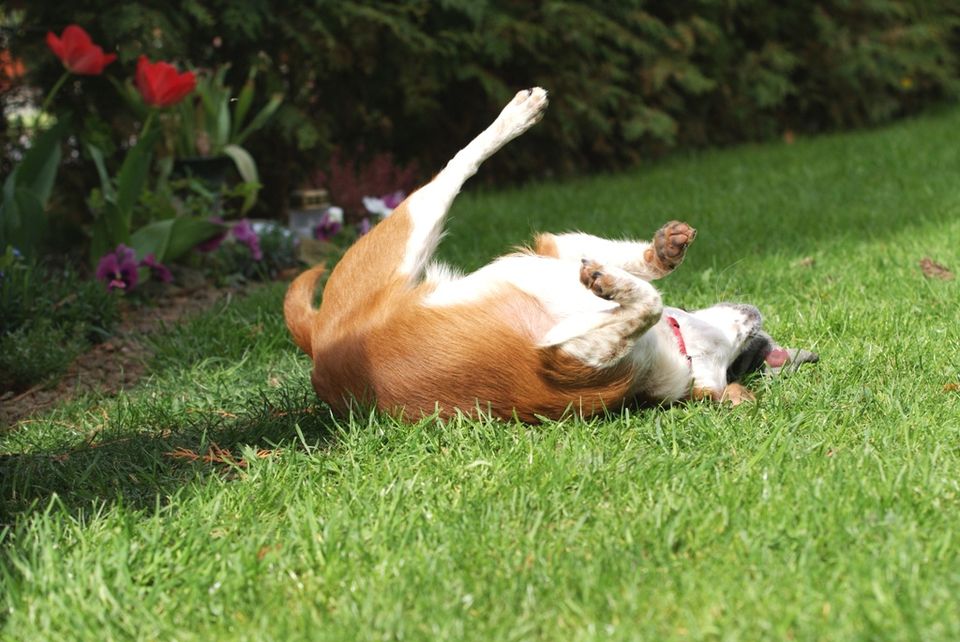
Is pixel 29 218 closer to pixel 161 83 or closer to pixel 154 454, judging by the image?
pixel 161 83

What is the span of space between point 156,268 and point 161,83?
2.76 feet

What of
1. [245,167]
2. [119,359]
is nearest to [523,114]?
[119,359]

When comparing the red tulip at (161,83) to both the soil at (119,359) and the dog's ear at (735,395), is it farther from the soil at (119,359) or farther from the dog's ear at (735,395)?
the dog's ear at (735,395)

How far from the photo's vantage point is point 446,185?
3.23m

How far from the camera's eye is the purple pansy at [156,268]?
16.1 feet

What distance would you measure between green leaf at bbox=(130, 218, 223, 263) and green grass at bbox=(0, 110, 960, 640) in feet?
4.37

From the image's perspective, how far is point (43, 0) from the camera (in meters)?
5.97

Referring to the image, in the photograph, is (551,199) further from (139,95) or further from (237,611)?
(237,611)

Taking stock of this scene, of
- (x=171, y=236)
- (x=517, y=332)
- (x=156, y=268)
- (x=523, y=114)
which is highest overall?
(x=523, y=114)

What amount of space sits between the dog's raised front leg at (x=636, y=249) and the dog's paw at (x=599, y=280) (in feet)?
1.12

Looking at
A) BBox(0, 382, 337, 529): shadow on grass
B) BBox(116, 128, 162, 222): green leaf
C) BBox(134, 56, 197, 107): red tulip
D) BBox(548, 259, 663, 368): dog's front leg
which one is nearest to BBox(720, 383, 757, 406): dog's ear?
BBox(548, 259, 663, 368): dog's front leg

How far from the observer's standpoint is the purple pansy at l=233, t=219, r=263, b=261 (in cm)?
555

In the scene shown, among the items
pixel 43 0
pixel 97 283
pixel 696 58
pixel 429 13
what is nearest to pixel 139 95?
pixel 43 0

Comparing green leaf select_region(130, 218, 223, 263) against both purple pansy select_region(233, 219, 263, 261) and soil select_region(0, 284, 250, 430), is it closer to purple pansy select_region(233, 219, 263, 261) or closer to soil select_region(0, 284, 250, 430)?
soil select_region(0, 284, 250, 430)
